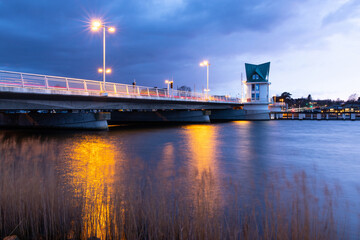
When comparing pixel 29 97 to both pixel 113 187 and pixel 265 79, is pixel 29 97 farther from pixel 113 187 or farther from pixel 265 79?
pixel 265 79

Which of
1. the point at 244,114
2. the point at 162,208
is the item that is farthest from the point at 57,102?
the point at 244,114

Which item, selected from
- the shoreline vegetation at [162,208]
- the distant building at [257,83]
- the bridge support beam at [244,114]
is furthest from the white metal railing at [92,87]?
the distant building at [257,83]

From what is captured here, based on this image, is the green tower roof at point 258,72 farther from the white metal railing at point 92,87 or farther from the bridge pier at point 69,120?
the bridge pier at point 69,120

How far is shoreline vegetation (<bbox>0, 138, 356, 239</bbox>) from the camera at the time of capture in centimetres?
502

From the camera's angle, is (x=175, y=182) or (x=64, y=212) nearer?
(x=64, y=212)

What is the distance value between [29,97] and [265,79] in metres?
84.1

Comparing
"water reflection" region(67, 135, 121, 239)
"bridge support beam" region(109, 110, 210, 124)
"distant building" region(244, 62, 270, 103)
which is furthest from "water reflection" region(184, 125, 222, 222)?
"distant building" region(244, 62, 270, 103)

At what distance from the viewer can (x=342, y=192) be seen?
9.31m

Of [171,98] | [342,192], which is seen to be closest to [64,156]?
[342,192]

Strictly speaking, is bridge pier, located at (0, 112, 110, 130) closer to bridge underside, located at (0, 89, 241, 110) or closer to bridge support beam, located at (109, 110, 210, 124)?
bridge underside, located at (0, 89, 241, 110)

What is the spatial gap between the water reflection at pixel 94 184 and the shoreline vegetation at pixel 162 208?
30mm

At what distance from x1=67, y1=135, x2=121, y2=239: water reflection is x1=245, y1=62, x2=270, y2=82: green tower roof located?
271 feet

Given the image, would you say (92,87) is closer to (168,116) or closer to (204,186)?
(204,186)

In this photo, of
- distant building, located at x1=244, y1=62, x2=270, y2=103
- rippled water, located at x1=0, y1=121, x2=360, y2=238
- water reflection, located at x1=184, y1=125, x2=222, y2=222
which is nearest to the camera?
water reflection, located at x1=184, y1=125, x2=222, y2=222
